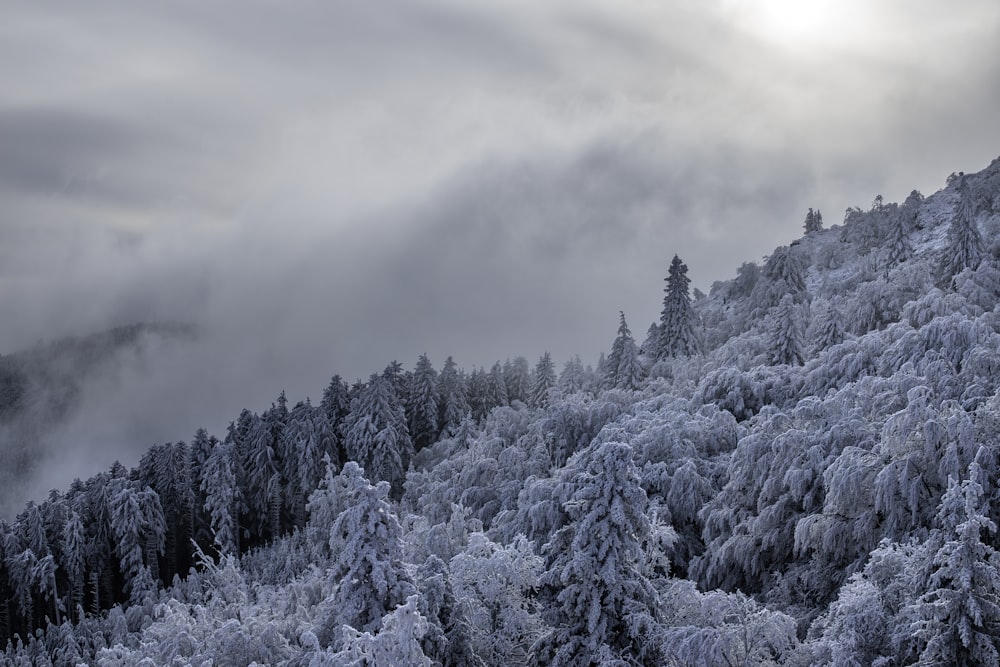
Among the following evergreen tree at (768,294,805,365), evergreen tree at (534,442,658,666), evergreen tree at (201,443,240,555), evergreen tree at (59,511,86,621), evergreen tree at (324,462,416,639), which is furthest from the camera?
evergreen tree at (201,443,240,555)

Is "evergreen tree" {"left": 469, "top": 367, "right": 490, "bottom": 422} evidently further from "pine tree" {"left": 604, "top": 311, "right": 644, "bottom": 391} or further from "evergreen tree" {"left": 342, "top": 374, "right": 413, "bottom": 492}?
"pine tree" {"left": 604, "top": 311, "right": 644, "bottom": 391}

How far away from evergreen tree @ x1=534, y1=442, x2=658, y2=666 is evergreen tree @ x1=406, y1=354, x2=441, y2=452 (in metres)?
71.2

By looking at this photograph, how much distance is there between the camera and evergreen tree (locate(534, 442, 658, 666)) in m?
22.0

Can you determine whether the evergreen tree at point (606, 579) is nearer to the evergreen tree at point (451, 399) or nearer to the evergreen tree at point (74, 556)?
the evergreen tree at point (74, 556)

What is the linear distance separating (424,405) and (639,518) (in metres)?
73.3

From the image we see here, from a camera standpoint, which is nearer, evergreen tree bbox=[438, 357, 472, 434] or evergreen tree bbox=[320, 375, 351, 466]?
evergreen tree bbox=[320, 375, 351, 466]

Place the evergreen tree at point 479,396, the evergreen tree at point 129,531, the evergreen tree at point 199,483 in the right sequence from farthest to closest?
the evergreen tree at point 479,396, the evergreen tree at point 199,483, the evergreen tree at point 129,531

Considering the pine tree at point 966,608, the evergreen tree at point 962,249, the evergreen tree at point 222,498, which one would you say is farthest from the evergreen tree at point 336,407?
the pine tree at point 966,608

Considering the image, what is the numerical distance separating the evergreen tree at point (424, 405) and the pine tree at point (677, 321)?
2711 centimetres

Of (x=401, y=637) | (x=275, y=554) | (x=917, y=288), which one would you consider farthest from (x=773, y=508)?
(x=275, y=554)

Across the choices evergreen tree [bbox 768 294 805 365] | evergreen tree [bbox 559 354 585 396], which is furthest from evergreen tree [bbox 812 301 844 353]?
evergreen tree [bbox 559 354 585 396]

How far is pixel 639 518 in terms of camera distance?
22.4m

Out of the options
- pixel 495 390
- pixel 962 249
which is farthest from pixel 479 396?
pixel 962 249

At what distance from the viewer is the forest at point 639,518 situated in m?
21.2
